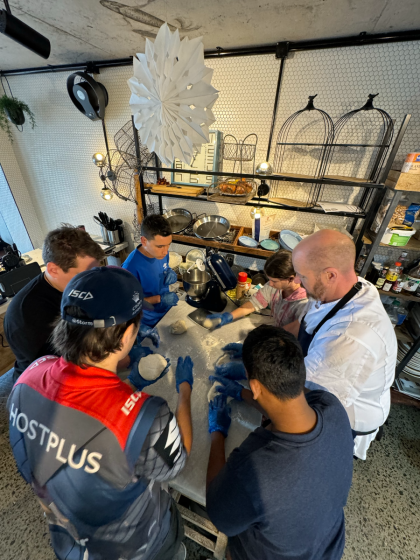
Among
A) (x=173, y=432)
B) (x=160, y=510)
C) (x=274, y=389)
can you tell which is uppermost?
(x=274, y=389)

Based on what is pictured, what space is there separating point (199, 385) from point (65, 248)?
1.21 m

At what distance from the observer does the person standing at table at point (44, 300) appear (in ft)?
4.10

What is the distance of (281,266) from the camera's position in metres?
1.70

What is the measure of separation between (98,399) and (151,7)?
2443mm

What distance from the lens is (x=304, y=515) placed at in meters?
0.77

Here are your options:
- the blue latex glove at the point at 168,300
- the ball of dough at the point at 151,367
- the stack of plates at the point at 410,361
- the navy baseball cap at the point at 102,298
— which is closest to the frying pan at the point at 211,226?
the blue latex glove at the point at 168,300

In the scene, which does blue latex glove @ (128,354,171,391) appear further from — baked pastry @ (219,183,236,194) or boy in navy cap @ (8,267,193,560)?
baked pastry @ (219,183,236,194)

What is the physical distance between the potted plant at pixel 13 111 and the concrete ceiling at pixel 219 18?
69.5 inches

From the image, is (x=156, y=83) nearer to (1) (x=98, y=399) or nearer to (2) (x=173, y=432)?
(1) (x=98, y=399)

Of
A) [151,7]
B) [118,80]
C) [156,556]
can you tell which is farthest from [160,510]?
[118,80]

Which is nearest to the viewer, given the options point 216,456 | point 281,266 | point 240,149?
point 216,456

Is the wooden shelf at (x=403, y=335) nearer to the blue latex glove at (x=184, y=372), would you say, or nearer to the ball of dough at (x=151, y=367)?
the blue latex glove at (x=184, y=372)

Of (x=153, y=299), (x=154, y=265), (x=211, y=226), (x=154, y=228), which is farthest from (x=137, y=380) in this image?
(x=211, y=226)

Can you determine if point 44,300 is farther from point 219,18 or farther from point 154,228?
point 219,18
